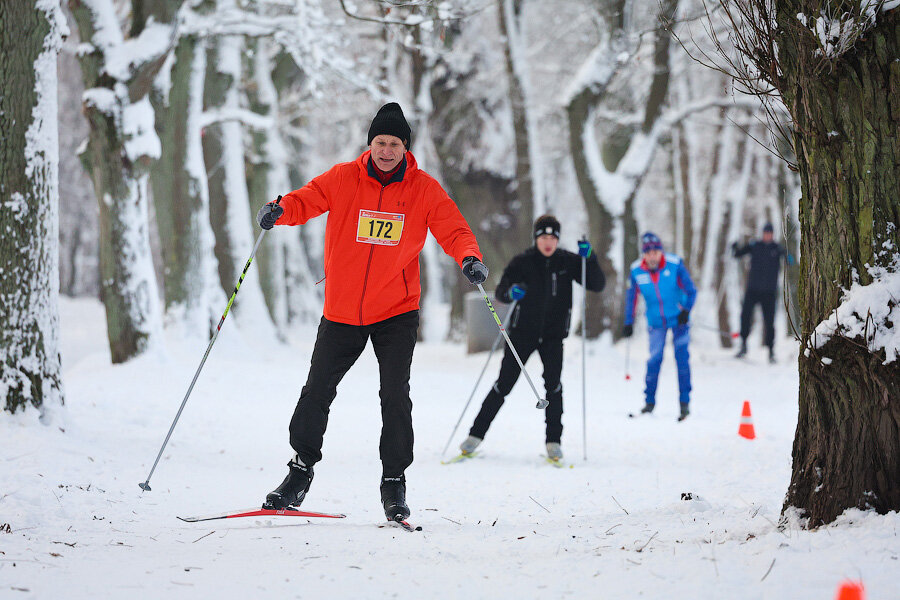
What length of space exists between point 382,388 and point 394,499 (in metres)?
0.58

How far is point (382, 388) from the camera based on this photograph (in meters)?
4.58

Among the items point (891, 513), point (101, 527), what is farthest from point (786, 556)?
point (101, 527)

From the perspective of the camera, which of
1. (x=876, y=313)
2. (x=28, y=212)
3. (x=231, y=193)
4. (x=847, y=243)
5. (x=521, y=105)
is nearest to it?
(x=876, y=313)

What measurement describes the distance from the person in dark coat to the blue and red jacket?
596 cm

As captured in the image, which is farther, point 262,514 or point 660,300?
point 660,300

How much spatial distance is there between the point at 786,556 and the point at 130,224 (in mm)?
9183

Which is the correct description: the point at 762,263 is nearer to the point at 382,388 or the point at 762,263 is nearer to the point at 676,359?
the point at 676,359

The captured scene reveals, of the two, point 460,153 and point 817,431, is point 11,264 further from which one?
point 460,153

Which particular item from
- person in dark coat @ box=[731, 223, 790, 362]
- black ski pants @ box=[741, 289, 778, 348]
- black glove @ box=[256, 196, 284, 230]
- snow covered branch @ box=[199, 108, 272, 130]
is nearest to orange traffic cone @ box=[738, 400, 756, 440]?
black glove @ box=[256, 196, 284, 230]

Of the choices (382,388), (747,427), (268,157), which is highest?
(268,157)

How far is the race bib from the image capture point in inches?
177

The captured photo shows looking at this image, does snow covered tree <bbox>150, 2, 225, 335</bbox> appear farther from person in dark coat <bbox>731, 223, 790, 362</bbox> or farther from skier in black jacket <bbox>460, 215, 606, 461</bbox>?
person in dark coat <bbox>731, 223, 790, 362</bbox>

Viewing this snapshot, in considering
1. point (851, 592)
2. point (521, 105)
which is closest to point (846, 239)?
point (851, 592)

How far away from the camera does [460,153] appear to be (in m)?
17.4
